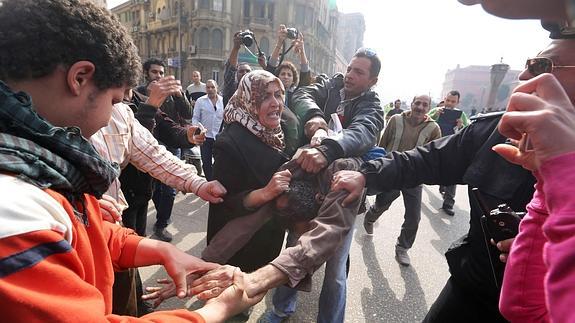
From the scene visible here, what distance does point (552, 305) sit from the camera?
0.54 metres

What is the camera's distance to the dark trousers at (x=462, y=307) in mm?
1389

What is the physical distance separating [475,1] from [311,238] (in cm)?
119

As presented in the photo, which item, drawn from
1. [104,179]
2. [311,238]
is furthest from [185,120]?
[104,179]

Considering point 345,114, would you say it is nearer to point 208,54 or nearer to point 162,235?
point 162,235

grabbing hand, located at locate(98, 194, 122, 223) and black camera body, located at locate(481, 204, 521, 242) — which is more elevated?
black camera body, located at locate(481, 204, 521, 242)

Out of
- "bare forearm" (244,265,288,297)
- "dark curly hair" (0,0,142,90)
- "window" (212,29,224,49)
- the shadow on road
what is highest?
"window" (212,29,224,49)

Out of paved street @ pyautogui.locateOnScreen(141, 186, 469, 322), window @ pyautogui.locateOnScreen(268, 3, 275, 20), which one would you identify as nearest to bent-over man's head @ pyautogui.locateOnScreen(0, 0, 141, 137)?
paved street @ pyautogui.locateOnScreen(141, 186, 469, 322)

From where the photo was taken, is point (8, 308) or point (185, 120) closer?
point (8, 308)

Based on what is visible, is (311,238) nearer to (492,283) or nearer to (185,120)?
(492,283)

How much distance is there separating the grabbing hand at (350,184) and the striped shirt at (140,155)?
91 centimetres

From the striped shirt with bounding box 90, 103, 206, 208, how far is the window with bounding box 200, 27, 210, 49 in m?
32.9

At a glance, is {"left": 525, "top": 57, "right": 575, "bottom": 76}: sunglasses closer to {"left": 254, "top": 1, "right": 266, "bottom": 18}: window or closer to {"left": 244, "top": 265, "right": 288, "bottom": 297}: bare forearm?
{"left": 244, "top": 265, "right": 288, "bottom": 297}: bare forearm

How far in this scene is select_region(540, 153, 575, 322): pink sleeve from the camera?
52cm

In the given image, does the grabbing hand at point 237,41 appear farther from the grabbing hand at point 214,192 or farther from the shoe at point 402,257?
the shoe at point 402,257
